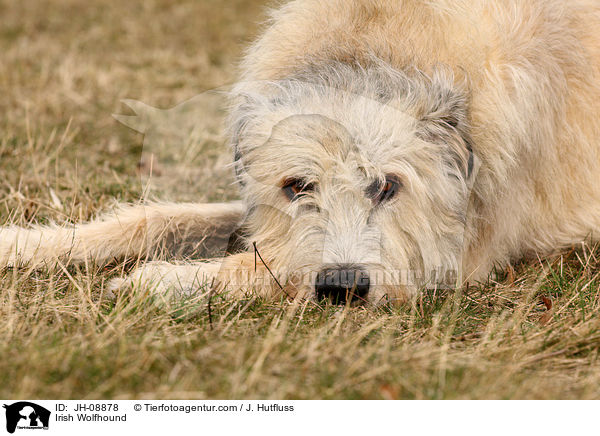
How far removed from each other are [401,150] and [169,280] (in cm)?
123

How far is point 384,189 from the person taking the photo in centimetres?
331

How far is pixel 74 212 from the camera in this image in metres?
4.45

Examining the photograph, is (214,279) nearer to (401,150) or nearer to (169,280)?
(169,280)

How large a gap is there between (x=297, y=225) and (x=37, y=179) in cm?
234

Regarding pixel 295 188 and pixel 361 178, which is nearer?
pixel 361 178

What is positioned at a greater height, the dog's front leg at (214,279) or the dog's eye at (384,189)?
the dog's eye at (384,189)

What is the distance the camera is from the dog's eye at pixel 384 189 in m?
3.28
